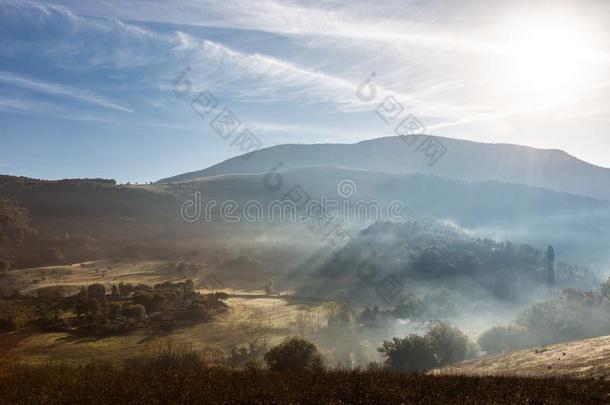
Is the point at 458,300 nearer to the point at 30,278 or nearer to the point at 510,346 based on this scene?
the point at 510,346

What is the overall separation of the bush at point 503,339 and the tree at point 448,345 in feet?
55.5

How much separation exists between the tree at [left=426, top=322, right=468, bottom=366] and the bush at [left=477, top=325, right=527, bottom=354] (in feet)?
55.5

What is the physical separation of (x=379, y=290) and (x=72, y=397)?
626ft

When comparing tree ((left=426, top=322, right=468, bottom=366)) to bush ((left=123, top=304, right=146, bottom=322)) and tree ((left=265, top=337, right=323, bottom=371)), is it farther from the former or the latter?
bush ((left=123, top=304, right=146, bottom=322))

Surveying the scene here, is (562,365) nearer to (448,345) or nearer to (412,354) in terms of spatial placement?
(412,354)

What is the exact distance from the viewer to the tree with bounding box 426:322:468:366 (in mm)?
87625

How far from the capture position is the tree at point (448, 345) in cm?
8762

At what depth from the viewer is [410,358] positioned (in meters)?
82.2

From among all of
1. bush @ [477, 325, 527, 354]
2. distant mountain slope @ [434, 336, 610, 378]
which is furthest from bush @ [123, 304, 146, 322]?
bush @ [477, 325, 527, 354]

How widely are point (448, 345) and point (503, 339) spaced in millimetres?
23843

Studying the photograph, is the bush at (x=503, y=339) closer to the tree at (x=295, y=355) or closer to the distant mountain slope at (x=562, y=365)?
the distant mountain slope at (x=562, y=365)

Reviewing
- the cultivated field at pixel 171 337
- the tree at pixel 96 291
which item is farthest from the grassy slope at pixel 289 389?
the tree at pixel 96 291

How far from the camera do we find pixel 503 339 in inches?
4058

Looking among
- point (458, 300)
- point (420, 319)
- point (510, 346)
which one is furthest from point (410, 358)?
point (458, 300)
